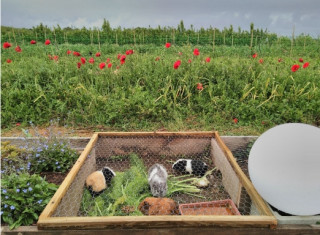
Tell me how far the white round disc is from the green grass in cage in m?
1.02

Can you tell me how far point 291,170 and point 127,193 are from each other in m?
1.44

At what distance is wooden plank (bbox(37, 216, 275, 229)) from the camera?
6.30 feet

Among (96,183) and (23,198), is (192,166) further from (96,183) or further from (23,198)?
(23,198)

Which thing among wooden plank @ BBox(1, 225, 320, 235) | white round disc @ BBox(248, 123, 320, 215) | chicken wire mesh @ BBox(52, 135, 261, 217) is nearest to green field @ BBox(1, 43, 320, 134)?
chicken wire mesh @ BBox(52, 135, 261, 217)

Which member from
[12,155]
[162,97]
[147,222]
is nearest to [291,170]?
[147,222]

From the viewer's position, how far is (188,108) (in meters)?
4.64

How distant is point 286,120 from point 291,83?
42.3 inches

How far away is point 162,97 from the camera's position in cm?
464

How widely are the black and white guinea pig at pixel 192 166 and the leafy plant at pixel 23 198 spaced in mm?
1272

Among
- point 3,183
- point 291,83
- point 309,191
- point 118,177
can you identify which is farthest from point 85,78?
point 309,191

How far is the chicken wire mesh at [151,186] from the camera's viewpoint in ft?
8.32

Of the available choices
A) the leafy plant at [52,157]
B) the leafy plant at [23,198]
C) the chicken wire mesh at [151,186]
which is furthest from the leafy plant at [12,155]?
the chicken wire mesh at [151,186]

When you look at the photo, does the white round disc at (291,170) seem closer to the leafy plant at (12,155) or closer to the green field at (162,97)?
the green field at (162,97)

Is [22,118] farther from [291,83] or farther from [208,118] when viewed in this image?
[291,83]
